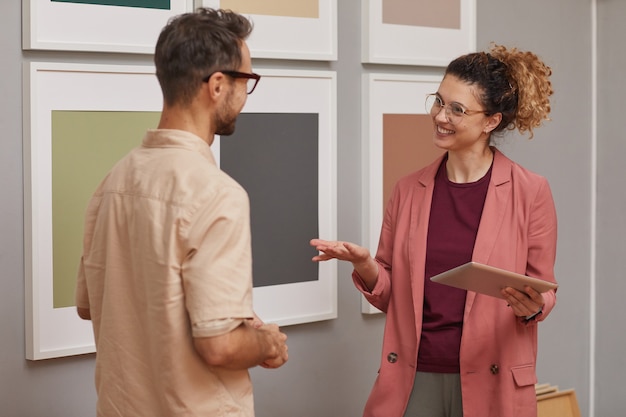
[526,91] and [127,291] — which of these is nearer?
[127,291]

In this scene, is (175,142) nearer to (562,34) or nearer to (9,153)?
(9,153)

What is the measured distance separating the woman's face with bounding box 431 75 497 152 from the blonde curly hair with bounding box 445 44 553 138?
26 mm

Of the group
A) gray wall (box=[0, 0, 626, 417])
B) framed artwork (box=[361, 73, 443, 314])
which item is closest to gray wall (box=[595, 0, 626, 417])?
gray wall (box=[0, 0, 626, 417])

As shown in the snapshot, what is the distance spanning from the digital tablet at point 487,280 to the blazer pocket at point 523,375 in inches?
11.4

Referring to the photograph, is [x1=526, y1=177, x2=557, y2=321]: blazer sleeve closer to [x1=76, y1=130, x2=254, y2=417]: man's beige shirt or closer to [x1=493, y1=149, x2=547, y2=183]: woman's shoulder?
[x1=493, y1=149, x2=547, y2=183]: woman's shoulder

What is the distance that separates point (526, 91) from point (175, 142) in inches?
50.7

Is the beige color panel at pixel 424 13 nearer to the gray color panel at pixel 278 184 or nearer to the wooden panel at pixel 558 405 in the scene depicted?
the gray color panel at pixel 278 184

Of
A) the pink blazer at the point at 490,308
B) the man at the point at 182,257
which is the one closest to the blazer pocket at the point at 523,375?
the pink blazer at the point at 490,308

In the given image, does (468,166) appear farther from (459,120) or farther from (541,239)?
(541,239)

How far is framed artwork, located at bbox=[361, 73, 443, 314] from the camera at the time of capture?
3.46m

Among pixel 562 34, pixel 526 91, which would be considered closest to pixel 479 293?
pixel 526 91

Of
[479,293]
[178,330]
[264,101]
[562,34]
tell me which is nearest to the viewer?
[178,330]

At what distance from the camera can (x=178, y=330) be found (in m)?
1.77

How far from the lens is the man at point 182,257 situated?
1.71 meters
